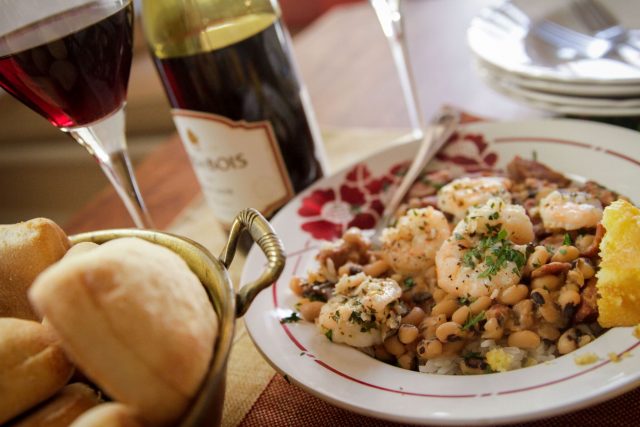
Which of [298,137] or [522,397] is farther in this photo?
[298,137]

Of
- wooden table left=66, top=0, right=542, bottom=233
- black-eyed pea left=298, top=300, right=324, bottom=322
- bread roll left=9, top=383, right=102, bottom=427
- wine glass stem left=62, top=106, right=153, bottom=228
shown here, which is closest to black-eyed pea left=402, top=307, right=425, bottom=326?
black-eyed pea left=298, top=300, right=324, bottom=322

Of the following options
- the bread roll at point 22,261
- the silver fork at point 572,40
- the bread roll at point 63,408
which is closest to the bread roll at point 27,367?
the bread roll at point 63,408

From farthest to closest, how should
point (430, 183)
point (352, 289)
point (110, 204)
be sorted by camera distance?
point (110, 204) < point (430, 183) < point (352, 289)

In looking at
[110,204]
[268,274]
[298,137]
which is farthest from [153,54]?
[268,274]

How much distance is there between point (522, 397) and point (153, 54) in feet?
2.84

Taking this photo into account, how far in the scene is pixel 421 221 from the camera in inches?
33.0

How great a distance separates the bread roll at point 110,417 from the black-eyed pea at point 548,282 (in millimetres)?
444

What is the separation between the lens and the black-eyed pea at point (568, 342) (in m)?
0.63

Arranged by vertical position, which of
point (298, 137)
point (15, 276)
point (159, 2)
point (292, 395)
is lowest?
point (292, 395)

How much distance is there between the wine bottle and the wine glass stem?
0.45 feet

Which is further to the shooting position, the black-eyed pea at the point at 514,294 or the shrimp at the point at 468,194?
the shrimp at the point at 468,194

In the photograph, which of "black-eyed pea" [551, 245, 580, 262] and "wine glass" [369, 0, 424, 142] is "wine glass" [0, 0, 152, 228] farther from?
"black-eyed pea" [551, 245, 580, 262]

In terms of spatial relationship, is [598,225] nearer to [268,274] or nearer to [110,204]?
[268,274]

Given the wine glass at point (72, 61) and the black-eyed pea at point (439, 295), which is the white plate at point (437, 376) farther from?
the wine glass at point (72, 61)
